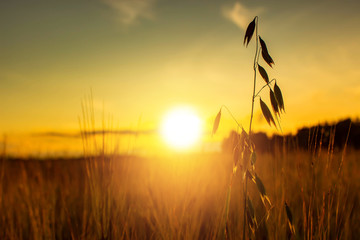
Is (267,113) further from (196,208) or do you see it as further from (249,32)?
A: (196,208)

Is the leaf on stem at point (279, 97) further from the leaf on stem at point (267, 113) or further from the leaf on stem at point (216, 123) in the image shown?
the leaf on stem at point (216, 123)

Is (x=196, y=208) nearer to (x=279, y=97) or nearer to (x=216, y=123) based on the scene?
(x=216, y=123)

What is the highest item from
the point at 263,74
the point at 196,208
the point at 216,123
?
the point at 263,74

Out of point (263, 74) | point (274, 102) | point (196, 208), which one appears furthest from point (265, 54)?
point (196, 208)

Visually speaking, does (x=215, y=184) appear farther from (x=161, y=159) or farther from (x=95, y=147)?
(x=95, y=147)

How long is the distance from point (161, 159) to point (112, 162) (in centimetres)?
358

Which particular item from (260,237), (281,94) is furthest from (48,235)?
(281,94)

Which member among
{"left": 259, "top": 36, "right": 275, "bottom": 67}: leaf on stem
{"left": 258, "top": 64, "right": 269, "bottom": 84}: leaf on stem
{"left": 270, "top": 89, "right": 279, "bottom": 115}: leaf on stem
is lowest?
{"left": 270, "top": 89, "right": 279, "bottom": 115}: leaf on stem

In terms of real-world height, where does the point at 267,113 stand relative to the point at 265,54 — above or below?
below

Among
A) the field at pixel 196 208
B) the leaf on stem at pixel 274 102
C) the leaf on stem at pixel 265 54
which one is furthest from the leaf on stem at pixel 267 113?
the field at pixel 196 208

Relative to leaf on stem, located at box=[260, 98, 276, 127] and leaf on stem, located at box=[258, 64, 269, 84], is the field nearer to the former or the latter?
leaf on stem, located at box=[260, 98, 276, 127]

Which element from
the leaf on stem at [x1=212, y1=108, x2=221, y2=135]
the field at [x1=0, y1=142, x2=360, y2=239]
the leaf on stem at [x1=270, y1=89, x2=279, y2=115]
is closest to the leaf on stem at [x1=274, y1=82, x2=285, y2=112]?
the leaf on stem at [x1=270, y1=89, x2=279, y2=115]

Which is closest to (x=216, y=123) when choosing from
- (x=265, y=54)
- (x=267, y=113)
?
(x=267, y=113)

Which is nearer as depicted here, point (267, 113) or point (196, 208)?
point (267, 113)
